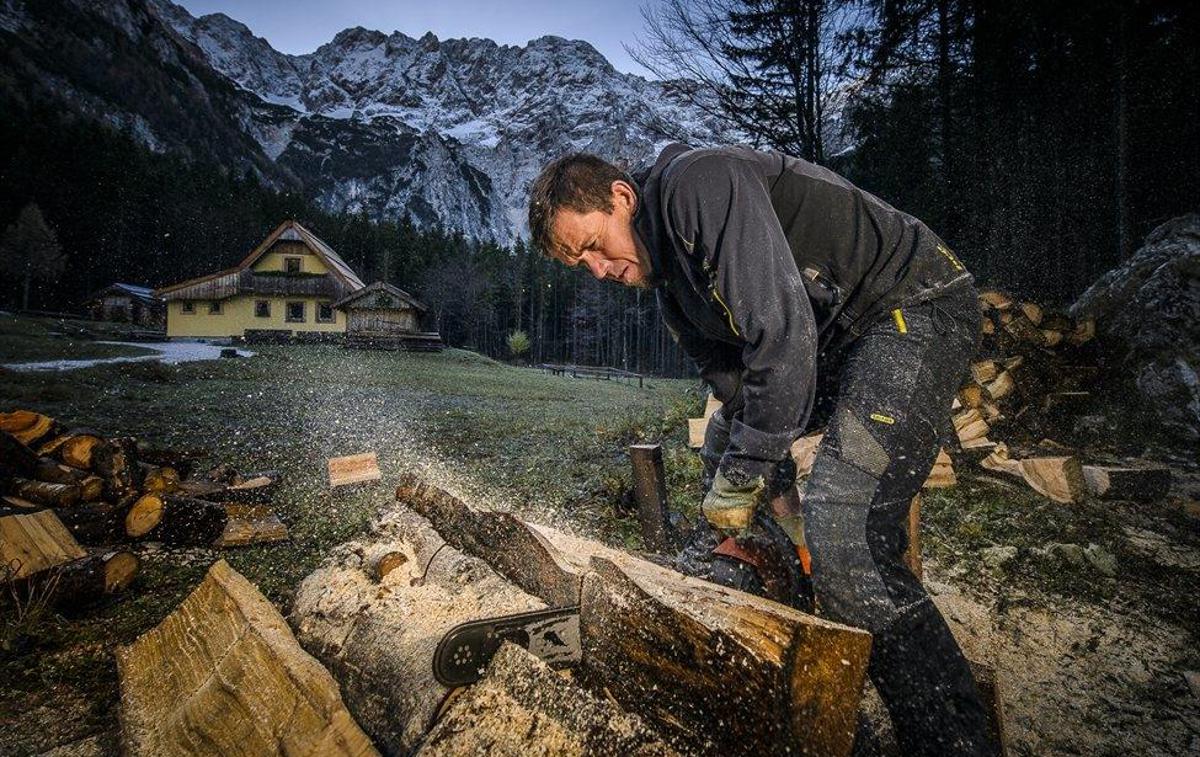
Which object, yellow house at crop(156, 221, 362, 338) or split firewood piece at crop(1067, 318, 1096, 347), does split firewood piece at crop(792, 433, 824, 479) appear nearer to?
split firewood piece at crop(1067, 318, 1096, 347)

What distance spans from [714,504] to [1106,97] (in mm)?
13397

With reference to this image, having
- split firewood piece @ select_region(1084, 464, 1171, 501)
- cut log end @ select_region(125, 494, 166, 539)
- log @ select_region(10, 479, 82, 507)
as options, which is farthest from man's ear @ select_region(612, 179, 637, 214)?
split firewood piece @ select_region(1084, 464, 1171, 501)

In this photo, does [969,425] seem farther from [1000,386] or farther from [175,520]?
[175,520]

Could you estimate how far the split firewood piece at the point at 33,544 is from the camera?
2045 mm

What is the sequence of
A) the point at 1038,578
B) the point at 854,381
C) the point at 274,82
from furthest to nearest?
the point at 274,82 → the point at 1038,578 → the point at 854,381

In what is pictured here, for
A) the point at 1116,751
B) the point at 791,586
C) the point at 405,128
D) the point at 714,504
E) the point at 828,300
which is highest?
the point at 405,128

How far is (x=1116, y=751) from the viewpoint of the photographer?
5.36ft

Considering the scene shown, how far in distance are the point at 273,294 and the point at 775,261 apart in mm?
32436

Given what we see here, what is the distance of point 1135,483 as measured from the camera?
3.39 meters

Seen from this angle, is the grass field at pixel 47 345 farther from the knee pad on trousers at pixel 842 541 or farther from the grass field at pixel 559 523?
the knee pad on trousers at pixel 842 541

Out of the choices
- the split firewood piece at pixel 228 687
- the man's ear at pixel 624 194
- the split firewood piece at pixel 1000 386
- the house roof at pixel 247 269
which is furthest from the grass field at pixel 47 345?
the split firewood piece at pixel 1000 386

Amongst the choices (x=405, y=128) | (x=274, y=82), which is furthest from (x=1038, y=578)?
(x=274, y=82)

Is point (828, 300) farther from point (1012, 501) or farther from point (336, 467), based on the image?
point (336, 467)

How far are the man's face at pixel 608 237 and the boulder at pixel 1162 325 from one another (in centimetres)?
542
